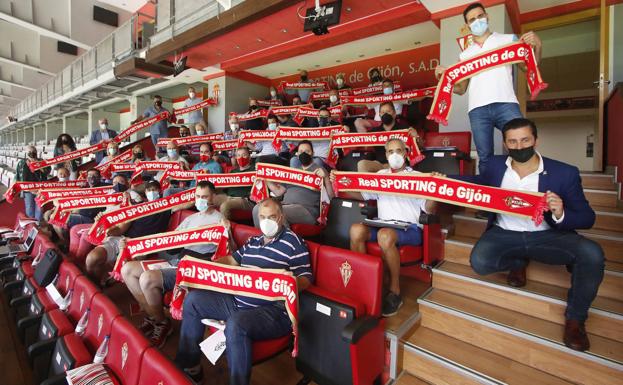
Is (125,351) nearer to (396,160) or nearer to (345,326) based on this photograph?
(345,326)

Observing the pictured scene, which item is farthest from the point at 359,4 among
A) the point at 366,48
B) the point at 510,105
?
the point at 510,105

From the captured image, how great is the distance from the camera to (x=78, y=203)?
11.8 feet

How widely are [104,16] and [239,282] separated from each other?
1473 centimetres

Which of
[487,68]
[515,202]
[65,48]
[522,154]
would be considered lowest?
[515,202]

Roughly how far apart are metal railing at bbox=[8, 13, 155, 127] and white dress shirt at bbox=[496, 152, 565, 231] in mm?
9851

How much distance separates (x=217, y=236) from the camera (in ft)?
8.31

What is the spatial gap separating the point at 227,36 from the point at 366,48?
3.22 metres

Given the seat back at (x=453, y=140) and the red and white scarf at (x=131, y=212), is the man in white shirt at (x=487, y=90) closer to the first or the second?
the seat back at (x=453, y=140)

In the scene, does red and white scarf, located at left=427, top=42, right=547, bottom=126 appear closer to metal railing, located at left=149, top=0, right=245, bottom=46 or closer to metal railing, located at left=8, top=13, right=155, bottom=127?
metal railing, located at left=149, top=0, right=245, bottom=46

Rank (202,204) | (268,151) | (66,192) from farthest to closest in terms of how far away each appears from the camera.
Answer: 1. (268,151)
2. (66,192)
3. (202,204)

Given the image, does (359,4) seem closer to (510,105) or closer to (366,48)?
(366,48)

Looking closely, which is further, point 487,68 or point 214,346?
point 487,68

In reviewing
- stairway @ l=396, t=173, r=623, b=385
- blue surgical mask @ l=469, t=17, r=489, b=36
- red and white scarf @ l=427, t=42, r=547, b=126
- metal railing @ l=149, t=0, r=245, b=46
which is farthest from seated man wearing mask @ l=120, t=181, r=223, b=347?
metal railing @ l=149, t=0, r=245, b=46

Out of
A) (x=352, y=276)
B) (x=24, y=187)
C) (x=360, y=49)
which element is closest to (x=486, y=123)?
(x=352, y=276)
